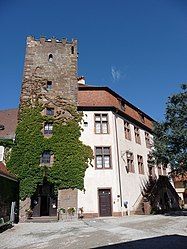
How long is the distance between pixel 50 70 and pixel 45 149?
30.2 feet

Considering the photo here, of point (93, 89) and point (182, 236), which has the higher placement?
point (93, 89)

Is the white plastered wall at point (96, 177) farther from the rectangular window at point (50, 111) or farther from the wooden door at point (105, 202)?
the rectangular window at point (50, 111)

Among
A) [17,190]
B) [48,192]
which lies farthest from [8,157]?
[48,192]

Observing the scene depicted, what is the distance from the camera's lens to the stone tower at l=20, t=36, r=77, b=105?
26.1 meters

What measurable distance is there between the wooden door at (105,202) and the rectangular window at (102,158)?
89.2 inches

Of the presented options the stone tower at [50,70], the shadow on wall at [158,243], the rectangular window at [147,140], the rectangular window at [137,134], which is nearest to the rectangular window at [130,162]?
the rectangular window at [137,134]

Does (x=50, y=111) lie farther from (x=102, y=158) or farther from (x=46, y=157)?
(x=102, y=158)

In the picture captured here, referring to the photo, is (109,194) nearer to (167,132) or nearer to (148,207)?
(148,207)

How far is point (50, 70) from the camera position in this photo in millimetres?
27578

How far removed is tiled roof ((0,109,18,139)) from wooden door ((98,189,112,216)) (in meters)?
9.97

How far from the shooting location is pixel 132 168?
86.9 ft

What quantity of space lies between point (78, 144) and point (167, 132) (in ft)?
26.5

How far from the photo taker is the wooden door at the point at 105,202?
2261cm

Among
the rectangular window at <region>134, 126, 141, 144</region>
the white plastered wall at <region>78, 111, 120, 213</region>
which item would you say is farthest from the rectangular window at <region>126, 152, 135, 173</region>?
the rectangular window at <region>134, 126, 141, 144</region>
